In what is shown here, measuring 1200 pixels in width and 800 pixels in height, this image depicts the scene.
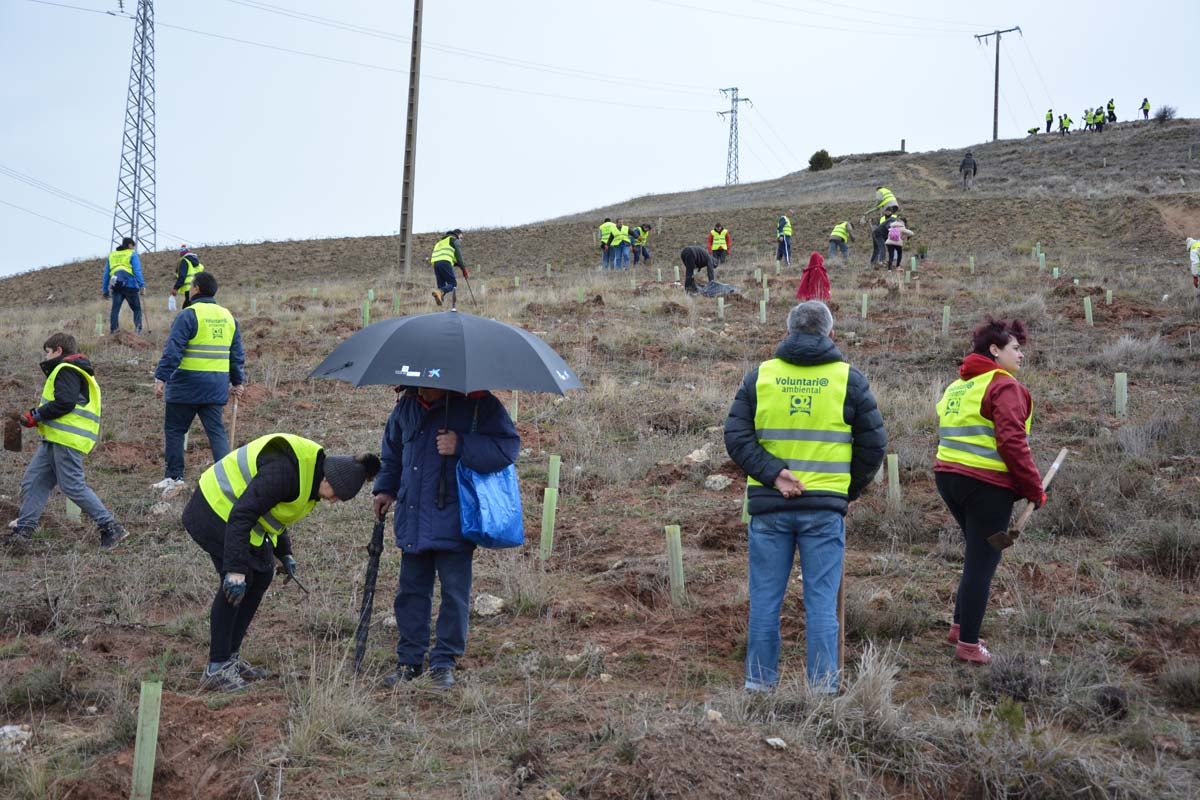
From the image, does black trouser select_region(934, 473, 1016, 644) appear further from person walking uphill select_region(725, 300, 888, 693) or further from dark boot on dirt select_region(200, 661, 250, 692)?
dark boot on dirt select_region(200, 661, 250, 692)

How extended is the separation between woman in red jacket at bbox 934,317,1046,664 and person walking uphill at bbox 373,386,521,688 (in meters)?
2.19

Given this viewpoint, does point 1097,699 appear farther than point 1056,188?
No

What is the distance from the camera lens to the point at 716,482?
8312mm

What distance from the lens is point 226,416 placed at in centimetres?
1090

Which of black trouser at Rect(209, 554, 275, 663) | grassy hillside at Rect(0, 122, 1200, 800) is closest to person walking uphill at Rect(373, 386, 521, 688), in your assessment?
grassy hillside at Rect(0, 122, 1200, 800)

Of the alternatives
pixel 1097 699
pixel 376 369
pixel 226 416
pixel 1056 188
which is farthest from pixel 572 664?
pixel 1056 188

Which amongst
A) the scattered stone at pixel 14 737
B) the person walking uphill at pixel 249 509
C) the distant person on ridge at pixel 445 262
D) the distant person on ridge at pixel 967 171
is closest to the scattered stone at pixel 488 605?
the person walking uphill at pixel 249 509

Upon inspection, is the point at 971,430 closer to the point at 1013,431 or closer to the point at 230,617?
the point at 1013,431

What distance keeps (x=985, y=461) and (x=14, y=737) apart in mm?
4423

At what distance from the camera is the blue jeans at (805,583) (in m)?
4.27

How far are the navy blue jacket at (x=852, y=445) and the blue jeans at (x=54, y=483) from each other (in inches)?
190

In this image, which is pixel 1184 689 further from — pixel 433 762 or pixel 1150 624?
pixel 433 762

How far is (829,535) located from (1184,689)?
169cm

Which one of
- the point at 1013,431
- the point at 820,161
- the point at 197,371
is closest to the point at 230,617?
the point at 1013,431
